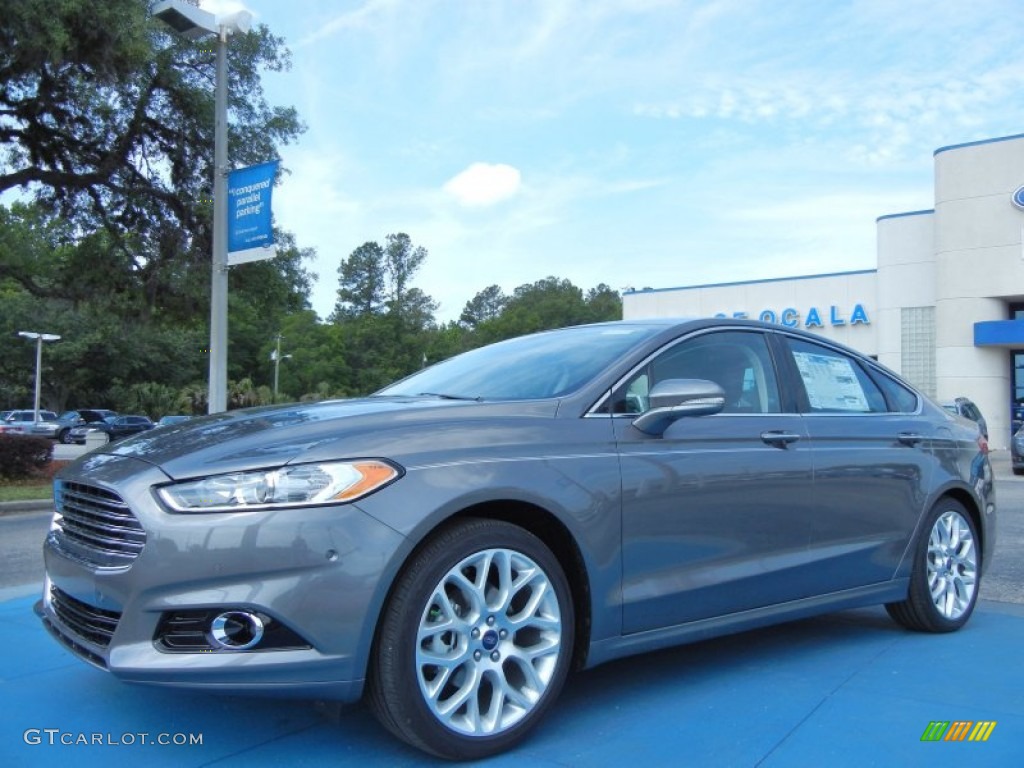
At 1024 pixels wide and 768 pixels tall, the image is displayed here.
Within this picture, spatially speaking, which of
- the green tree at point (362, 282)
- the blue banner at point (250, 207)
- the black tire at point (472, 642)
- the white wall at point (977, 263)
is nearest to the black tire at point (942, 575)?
the black tire at point (472, 642)

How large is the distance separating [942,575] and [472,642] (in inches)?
118

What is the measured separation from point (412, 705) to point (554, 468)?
94 cm

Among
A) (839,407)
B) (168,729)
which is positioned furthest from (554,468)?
(839,407)

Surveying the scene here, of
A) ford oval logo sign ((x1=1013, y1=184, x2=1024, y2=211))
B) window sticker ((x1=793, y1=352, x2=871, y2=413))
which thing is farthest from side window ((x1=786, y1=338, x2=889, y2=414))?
ford oval logo sign ((x1=1013, y1=184, x2=1024, y2=211))

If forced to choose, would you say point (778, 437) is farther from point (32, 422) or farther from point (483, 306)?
point (483, 306)

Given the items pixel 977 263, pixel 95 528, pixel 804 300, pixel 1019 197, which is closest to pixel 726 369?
pixel 95 528

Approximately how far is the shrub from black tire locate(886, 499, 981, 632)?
45.0ft

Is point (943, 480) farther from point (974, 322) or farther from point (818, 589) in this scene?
point (974, 322)

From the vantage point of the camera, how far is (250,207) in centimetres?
1194

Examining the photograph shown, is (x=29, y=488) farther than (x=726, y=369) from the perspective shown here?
Yes

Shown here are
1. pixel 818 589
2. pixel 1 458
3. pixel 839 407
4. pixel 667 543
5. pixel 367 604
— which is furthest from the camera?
pixel 1 458

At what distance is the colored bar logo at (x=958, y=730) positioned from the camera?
10.9ft

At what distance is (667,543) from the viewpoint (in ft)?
11.7
